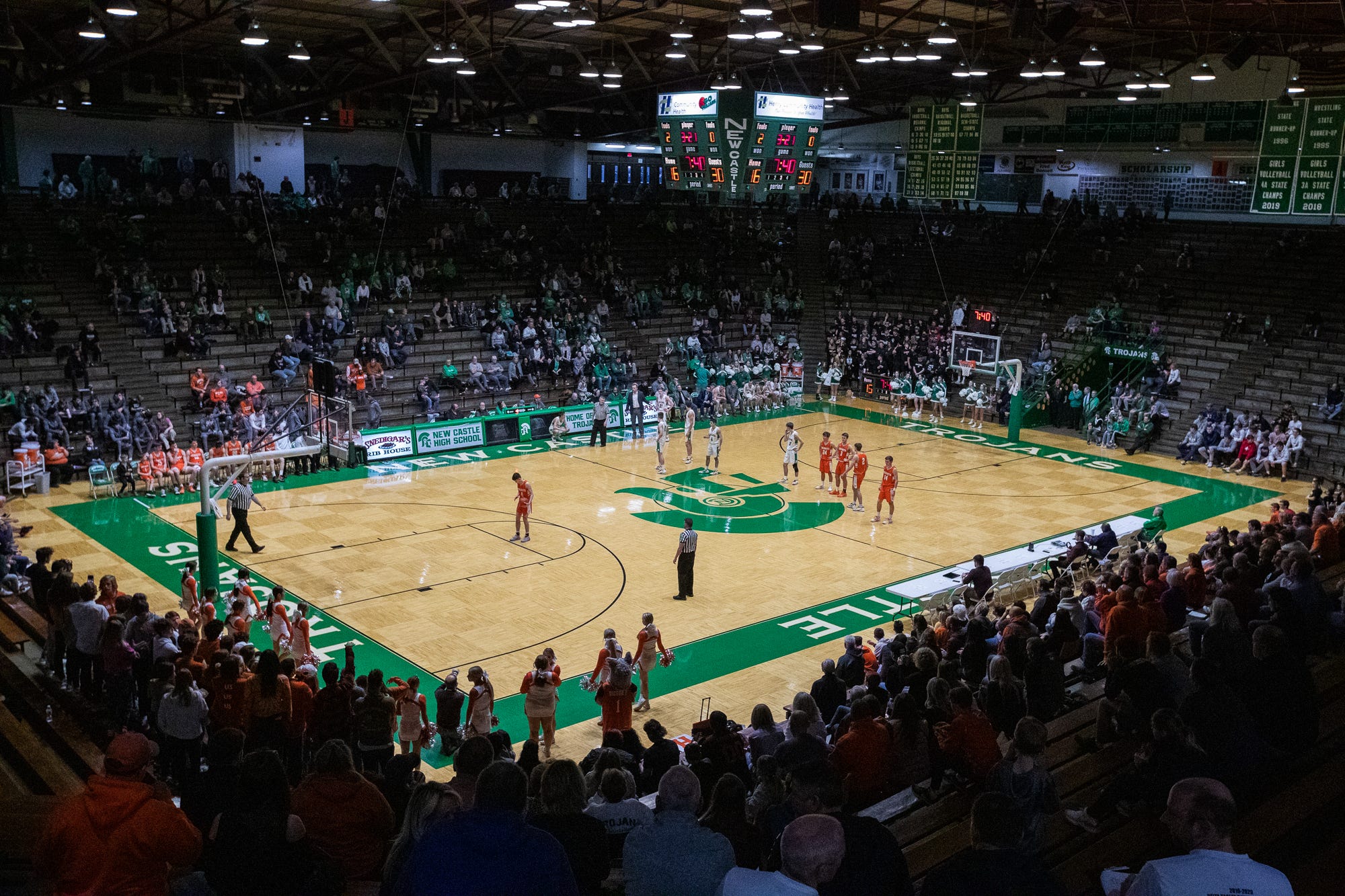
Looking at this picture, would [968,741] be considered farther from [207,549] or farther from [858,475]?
[858,475]

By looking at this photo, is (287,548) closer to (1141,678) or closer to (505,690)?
(505,690)

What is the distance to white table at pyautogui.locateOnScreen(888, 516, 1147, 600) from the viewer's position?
18.3 meters

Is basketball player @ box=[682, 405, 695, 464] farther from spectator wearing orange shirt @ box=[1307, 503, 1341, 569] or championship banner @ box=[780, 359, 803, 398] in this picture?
spectator wearing orange shirt @ box=[1307, 503, 1341, 569]

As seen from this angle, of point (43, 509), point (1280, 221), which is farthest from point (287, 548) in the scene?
point (1280, 221)

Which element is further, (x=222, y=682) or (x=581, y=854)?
(x=222, y=682)

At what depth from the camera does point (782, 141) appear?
991 inches

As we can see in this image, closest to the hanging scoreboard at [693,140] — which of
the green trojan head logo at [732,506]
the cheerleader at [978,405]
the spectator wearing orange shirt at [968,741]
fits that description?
the green trojan head logo at [732,506]

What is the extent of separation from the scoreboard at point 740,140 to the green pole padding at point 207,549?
1317 cm

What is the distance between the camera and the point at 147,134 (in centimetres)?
3656

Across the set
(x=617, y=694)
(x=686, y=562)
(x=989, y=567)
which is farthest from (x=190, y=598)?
(x=989, y=567)

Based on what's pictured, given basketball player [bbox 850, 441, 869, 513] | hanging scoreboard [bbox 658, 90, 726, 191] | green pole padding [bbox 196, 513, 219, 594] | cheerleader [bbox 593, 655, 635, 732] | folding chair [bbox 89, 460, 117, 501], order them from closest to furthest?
cheerleader [bbox 593, 655, 635, 732]
green pole padding [bbox 196, 513, 219, 594]
basketball player [bbox 850, 441, 869, 513]
folding chair [bbox 89, 460, 117, 501]
hanging scoreboard [bbox 658, 90, 726, 191]

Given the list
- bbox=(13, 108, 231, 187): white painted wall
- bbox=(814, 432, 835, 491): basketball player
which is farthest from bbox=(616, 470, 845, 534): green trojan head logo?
bbox=(13, 108, 231, 187): white painted wall

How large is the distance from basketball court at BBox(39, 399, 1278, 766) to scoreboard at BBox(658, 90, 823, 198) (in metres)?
6.52

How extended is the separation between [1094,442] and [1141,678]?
25.2m
